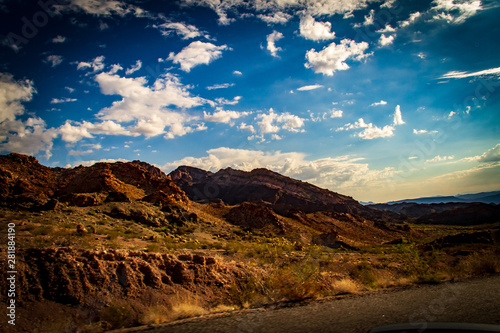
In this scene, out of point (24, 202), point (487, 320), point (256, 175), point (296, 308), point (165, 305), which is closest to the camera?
point (487, 320)

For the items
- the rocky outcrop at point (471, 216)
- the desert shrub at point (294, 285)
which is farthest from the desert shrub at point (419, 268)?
the rocky outcrop at point (471, 216)

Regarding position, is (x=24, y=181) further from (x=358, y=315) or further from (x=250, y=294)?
→ (x=358, y=315)

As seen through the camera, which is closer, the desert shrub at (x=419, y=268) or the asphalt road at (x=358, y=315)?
the asphalt road at (x=358, y=315)

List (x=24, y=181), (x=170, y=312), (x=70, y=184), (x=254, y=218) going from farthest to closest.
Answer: (x=254, y=218), (x=70, y=184), (x=24, y=181), (x=170, y=312)

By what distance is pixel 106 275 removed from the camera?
6.61m

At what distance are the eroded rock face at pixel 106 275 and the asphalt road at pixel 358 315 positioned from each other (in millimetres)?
2826

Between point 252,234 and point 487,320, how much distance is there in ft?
113

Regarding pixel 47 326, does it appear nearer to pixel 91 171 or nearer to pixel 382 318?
pixel 382 318

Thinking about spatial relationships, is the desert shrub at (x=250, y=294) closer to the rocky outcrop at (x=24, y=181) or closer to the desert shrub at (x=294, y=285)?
the desert shrub at (x=294, y=285)

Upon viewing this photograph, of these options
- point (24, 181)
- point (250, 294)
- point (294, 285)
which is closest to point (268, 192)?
point (24, 181)

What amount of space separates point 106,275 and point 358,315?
20.3ft

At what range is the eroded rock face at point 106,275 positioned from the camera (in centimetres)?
574

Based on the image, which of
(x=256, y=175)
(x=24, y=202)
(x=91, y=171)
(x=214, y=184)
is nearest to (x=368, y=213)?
(x=256, y=175)

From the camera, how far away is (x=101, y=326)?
205 inches
